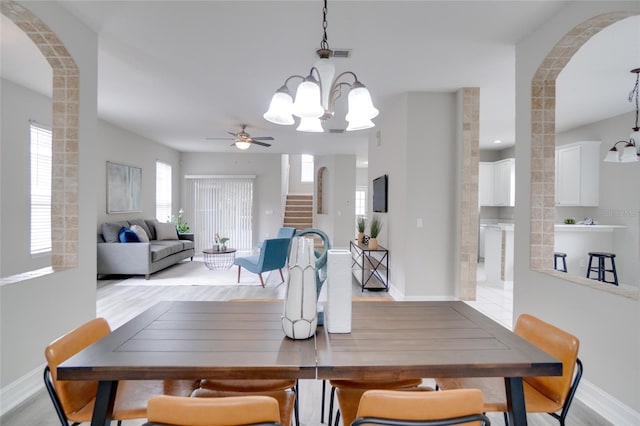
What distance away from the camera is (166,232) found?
6906 mm

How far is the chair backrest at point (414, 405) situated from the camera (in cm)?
93

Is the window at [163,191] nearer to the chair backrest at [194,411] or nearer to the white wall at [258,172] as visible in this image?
the white wall at [258,172]

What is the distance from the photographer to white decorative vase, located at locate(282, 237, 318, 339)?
49.4 inches

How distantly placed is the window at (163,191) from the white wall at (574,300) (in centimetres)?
745

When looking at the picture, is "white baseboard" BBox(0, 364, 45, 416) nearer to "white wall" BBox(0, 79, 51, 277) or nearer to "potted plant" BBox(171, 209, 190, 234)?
"white wall" BBox(0, 79, 51, 277)

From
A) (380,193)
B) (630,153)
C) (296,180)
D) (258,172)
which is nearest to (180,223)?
(258,172)

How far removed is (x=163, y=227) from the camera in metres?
6.89

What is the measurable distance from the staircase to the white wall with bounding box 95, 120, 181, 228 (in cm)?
351

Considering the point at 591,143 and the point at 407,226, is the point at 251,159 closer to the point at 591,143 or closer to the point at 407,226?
the point at 407,226

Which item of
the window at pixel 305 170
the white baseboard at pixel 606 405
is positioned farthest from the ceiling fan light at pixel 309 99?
the window at pixel 305 170

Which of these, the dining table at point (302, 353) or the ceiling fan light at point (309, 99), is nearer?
the dining table at point (302, 353)

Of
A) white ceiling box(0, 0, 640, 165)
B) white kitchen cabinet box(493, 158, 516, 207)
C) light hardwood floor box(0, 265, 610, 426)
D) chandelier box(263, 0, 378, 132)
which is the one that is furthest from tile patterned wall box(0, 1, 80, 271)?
white kitchen cabinet box(493, 158, 516, 207)

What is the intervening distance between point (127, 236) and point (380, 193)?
4.24 meters

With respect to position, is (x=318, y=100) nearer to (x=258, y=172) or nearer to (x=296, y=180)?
(x=258, y=172)
